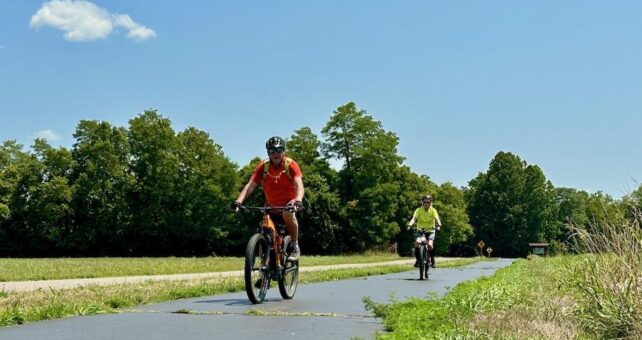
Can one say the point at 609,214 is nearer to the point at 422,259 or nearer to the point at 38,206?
the point at 422,259


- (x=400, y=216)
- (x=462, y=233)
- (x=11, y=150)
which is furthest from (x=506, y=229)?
(x=11, y=150)

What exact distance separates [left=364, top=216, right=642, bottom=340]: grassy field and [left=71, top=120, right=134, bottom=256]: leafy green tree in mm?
53364

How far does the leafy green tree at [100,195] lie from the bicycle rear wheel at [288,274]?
50.7 metres

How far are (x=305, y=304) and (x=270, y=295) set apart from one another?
1327 millimetres

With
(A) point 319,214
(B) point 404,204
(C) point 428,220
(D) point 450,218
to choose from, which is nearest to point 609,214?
(C) point 428,220

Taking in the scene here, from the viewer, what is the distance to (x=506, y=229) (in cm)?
9544

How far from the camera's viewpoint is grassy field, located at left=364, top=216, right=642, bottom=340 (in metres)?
5.21

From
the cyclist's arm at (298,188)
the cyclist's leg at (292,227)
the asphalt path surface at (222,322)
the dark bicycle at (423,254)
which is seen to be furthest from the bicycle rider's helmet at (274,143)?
the dark bicycle at (423,254)

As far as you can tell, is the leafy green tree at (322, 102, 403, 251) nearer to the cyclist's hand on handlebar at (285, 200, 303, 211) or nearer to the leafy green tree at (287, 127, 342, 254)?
the leafy green tree at (287, 127, 342, 254)

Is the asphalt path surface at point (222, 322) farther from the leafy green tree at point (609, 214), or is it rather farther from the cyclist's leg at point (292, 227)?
the leafy green tree at point (609, 214)

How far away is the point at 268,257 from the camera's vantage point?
27.3 ft

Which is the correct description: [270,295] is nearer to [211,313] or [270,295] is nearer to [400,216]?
[211,313]

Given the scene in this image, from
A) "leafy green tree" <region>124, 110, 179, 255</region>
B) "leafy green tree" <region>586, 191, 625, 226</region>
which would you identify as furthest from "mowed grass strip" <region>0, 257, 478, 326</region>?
"leafy green tree" <region>124, 110, 179, 255</region>

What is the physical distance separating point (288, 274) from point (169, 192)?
52224 mm
